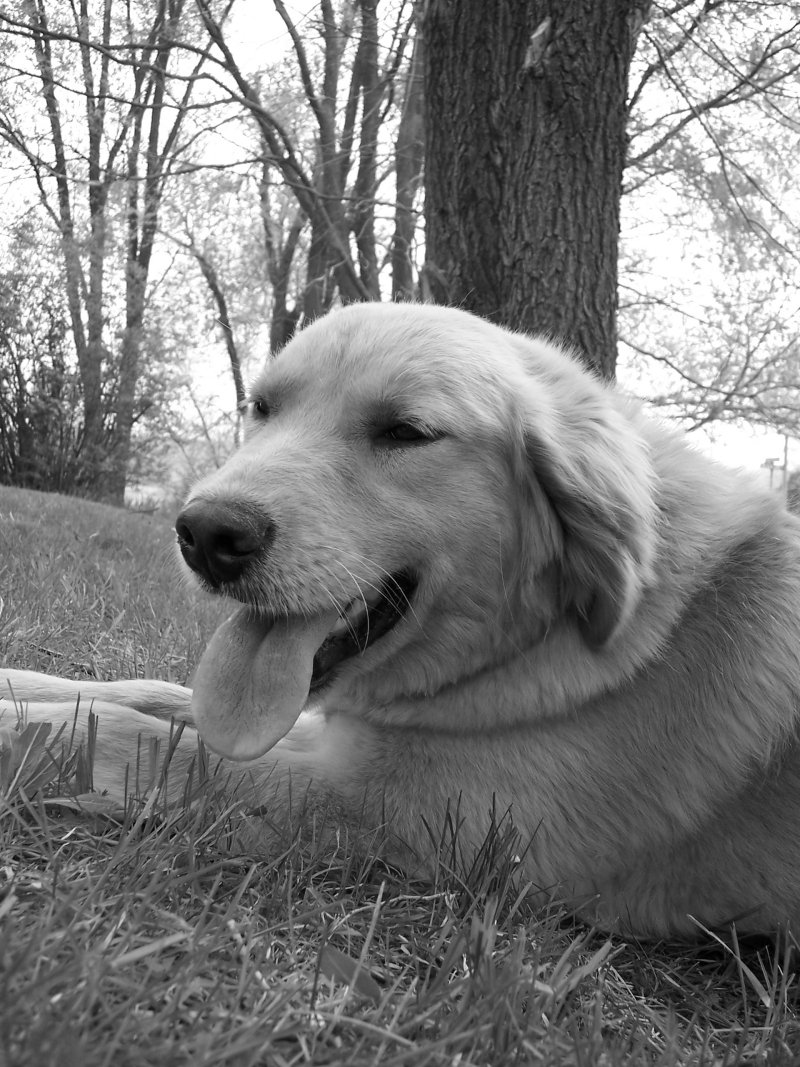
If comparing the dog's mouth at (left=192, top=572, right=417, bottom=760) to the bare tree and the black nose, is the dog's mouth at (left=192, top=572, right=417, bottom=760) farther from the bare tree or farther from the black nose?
the bare tree

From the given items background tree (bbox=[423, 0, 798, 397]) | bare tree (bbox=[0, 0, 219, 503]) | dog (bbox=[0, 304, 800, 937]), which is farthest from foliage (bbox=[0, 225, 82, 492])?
dog (bbox=[0, 304, 800, 937])

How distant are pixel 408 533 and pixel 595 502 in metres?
0.49

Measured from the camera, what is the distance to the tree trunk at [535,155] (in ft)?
15.8

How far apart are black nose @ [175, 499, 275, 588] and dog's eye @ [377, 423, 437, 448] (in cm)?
40

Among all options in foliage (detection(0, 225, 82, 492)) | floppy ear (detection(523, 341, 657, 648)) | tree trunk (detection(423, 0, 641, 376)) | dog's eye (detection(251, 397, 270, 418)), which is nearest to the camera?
floppy ear (detection(523, 341, 657, 648))

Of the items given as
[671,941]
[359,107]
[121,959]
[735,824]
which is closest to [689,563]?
[735,824]

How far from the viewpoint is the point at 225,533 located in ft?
7.32

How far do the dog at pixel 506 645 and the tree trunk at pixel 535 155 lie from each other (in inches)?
103

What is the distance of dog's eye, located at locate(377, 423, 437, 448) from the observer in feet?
7.96

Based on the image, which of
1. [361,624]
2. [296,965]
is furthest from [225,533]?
[296,965]

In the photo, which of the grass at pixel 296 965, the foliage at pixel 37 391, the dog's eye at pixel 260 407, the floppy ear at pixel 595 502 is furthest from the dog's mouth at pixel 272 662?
the foliage at pixel 37 391

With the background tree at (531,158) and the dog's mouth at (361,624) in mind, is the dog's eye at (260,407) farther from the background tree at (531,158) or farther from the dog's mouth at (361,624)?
the background tree at (531,158)

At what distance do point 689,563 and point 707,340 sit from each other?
44.5 ft

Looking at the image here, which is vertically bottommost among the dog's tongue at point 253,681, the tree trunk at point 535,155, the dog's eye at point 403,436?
the dog's tongue at point 253,681
